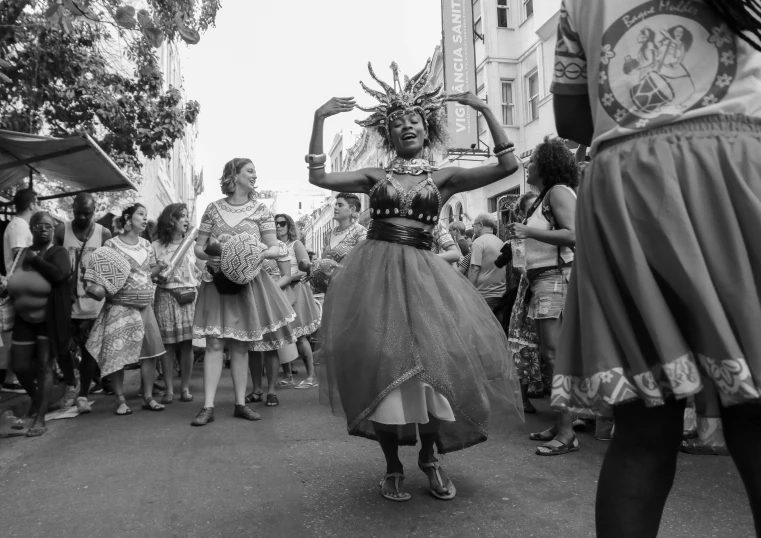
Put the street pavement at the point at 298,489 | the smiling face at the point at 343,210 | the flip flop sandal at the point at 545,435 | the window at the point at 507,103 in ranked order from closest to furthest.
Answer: the street pavement at the point at 298,489, the flip flop sandal at the point at 545,435, the smiling face at the point at 343,210, the window at the point at 507,103

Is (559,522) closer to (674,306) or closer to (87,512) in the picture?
(674,306)

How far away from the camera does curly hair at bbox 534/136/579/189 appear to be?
502 cm

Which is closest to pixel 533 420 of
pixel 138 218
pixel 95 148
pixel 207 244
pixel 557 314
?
pixel 557 314

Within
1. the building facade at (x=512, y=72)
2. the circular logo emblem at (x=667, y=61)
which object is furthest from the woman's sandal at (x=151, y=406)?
the building facade at (x=512, y=72)

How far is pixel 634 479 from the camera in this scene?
5.52ft

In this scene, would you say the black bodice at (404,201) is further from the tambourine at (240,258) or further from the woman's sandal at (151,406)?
the woman's sandal at (151,406)

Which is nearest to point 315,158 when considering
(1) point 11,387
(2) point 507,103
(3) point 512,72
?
(1) point 11,387

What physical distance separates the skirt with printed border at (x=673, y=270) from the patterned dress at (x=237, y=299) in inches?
195

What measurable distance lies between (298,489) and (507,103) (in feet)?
67.9

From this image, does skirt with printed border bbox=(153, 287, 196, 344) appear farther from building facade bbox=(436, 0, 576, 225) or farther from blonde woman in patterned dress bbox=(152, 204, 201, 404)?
building facade bbox=(436, 0, 576, 225)

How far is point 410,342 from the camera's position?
11.5 feet

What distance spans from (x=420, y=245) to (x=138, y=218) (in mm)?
4068

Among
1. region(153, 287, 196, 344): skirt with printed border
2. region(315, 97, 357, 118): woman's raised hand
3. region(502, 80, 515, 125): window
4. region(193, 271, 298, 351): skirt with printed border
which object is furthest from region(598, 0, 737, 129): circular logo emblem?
region(502, 80, 515, 125): window

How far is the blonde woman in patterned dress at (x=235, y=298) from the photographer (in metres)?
6.36
